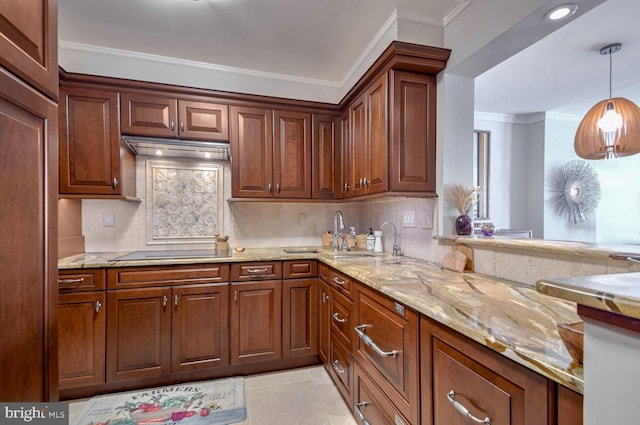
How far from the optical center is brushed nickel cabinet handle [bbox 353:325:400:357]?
50.6 inches

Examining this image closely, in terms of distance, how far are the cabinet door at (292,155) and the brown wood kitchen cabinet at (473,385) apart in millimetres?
1852

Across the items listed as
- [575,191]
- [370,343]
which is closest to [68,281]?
[370,343]

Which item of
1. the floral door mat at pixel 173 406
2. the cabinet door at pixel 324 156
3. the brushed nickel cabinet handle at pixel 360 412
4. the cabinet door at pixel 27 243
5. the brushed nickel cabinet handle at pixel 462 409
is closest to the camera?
the cabinet door at pixel 27 243

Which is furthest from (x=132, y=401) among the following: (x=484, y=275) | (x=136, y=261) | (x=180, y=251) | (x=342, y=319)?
(x=484, y=275)

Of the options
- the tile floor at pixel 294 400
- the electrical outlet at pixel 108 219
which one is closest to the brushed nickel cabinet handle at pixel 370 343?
the tile floor at pixel 294 400

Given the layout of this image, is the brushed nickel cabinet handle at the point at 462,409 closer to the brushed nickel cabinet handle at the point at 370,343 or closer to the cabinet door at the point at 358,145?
the brushed nickel cabinet handle at the point at 370,343

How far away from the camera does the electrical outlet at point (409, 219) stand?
7.41 feet

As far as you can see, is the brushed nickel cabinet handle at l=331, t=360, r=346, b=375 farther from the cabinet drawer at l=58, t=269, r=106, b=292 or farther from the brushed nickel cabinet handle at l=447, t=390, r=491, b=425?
the cabinet drawer at l=58, t=269, r=106, b=292

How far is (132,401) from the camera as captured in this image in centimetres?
195

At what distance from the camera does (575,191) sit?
13.3 feet

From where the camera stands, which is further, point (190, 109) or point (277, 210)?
point (277, 210)

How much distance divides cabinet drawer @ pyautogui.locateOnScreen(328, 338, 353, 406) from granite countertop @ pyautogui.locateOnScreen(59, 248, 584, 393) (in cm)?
56

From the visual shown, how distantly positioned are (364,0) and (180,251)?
244 cm

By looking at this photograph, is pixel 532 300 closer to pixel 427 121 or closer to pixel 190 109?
pixel 427 121
